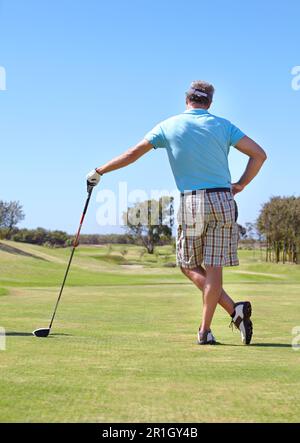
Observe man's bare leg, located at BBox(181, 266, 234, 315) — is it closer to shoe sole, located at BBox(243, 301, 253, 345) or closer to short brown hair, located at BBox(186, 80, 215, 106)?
shoe sole, located at BBox(243, 301, 253, 345)

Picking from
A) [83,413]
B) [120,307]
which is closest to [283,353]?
[83,413]

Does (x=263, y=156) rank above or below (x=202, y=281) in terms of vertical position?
above

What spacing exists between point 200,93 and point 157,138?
1.76ft

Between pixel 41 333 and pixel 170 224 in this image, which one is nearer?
pixel 41 333

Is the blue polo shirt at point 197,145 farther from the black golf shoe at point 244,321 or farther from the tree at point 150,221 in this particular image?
the tree at point 150,221

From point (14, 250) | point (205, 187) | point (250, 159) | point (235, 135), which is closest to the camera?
point (205, 187)

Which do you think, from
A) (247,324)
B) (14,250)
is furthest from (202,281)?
(14,250)

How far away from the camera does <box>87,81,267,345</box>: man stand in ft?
19.6

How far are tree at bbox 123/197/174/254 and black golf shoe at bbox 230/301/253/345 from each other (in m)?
60.6

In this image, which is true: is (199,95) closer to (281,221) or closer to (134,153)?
(134,153)

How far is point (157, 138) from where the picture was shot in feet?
20.1

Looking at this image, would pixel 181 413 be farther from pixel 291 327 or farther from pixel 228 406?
pixel 291 327

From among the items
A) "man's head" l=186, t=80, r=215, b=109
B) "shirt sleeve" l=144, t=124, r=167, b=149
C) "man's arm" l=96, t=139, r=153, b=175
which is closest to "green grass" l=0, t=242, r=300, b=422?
"man's arm" l=96, t=139, r=153, b=175

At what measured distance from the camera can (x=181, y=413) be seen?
298cm
